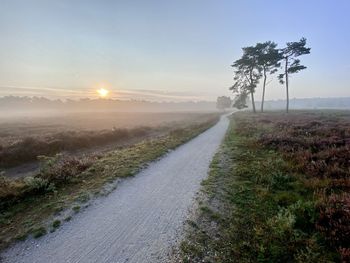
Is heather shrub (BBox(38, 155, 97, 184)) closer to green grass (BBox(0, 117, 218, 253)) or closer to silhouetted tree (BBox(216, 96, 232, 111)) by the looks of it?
green grass (BBox(0, 117, 218, 253))

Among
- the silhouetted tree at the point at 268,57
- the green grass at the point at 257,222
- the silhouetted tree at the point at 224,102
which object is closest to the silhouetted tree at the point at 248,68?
the silhouetted tree at the point at 268,57

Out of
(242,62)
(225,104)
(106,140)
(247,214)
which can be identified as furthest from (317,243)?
(225,104)

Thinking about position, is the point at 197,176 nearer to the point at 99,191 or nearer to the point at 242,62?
the point at 99,191

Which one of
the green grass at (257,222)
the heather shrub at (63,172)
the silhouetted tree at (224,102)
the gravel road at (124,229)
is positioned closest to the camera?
the green grass at (257,222)

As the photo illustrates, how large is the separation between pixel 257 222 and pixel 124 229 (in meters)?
3.77

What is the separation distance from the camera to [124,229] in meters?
6.41

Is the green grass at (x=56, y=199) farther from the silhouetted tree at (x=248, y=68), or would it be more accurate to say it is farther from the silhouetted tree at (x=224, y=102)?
the silhouetted tree at (x=224, y=102)

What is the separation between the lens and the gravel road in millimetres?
5363

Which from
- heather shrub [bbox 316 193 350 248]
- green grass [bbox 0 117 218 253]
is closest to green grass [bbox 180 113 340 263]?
heather shrub [bbox 316 193 350 248]

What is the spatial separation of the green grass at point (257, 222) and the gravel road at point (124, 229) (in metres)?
0.66

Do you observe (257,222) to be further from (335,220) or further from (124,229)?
(124,229)

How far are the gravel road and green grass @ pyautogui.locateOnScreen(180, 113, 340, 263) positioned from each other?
0.66m

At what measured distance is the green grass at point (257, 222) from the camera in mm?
5156

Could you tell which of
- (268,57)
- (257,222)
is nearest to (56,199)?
(257,222)
